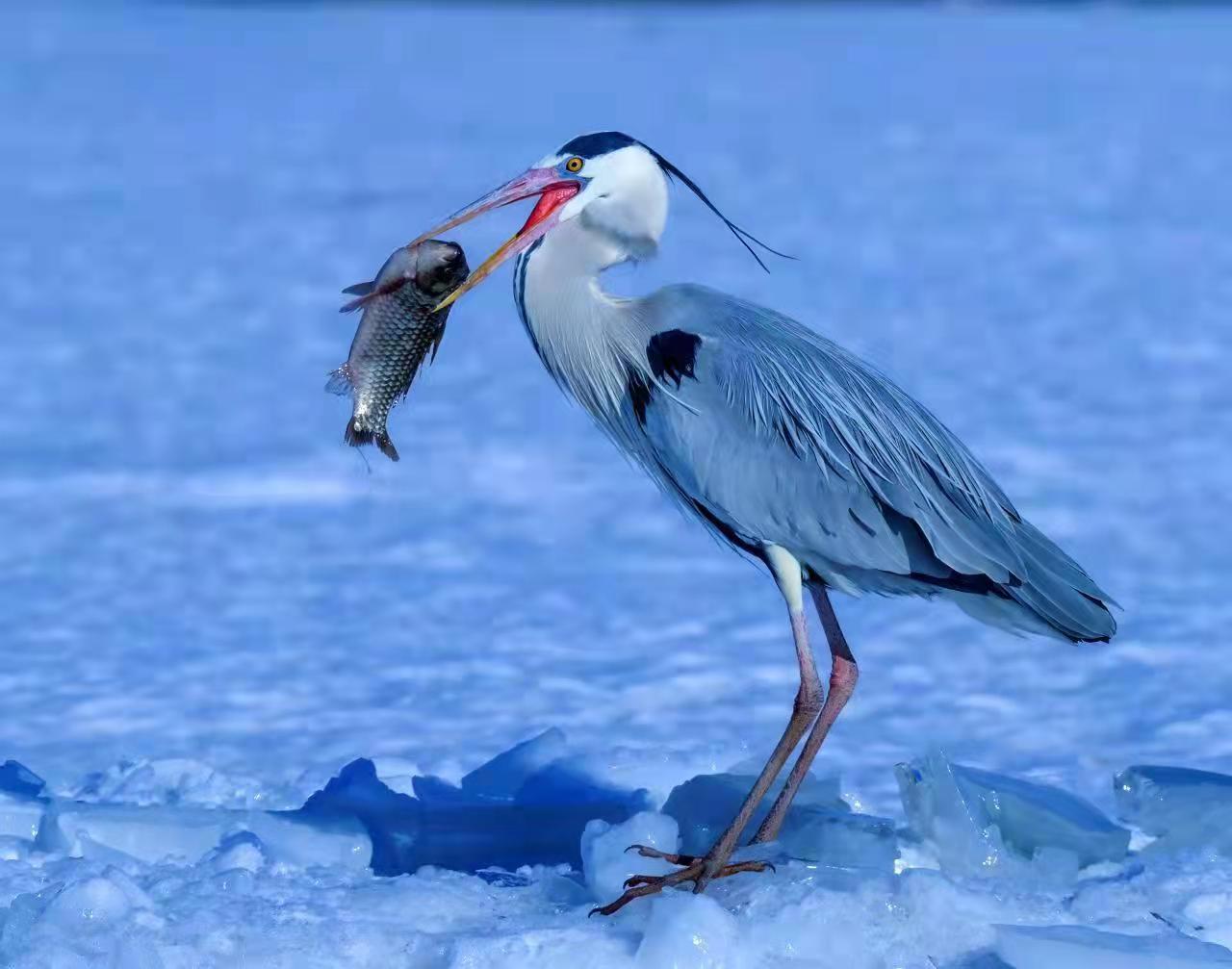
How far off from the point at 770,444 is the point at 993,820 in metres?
0.75

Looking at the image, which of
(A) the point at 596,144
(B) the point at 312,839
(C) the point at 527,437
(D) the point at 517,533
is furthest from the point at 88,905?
(C) the point at 527,437

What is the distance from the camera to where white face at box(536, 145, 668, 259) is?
3045 mm

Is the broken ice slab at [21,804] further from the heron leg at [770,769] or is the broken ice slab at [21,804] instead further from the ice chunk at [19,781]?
the heron leg at [770,769]

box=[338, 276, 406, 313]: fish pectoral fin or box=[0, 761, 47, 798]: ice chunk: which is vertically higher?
box=[338, 276, 406, 313]: fish pectoral fin

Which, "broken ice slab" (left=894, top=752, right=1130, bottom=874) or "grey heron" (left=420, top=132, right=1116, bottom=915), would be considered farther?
"broken ice slab" (left=894, top=752, right=1130, bottom=874)

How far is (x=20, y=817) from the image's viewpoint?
312 cm

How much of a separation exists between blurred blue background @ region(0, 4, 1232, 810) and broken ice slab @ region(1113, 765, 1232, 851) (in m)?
0.34

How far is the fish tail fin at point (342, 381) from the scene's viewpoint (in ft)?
10.1

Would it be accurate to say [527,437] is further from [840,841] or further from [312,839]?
[840,841]

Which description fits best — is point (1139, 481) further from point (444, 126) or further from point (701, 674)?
point (444, 126)

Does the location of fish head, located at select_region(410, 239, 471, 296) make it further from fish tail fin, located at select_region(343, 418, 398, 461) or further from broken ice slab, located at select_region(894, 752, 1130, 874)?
broken ice slab, located at select_region(894, 752, 1130, 874)

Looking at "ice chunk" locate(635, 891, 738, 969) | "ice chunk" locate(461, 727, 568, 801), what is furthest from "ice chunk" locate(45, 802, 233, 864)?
"ice chunk" locate(635, 891, 738, 969)

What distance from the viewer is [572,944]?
258 cm

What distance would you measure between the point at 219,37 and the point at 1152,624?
60.5ft
